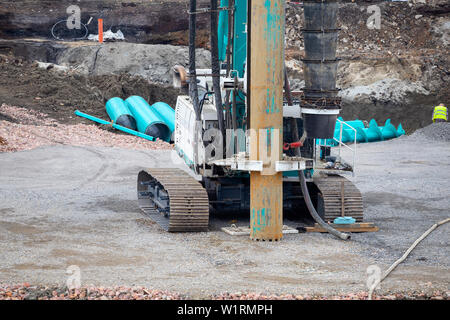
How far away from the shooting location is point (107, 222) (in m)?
12.4

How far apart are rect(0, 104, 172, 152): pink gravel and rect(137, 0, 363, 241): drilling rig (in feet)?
28.1

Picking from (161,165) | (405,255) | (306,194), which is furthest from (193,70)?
(161,165)

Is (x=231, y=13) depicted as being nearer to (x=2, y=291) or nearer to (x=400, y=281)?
(x=400, y=281)

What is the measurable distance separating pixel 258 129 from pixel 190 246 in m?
1.98

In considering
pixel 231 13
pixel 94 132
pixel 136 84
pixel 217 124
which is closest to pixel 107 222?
pixel 217 124

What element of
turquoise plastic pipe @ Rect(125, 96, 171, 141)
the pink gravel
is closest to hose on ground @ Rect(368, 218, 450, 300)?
the pink gravel

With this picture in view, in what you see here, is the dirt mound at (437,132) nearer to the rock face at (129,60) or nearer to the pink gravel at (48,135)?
the pink gravel at (48,135)

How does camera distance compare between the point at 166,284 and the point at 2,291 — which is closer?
the point at 2,291

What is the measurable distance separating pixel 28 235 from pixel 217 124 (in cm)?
358

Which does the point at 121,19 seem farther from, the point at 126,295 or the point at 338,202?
the point at 126,295

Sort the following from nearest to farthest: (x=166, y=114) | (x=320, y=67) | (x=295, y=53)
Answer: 1. (x=320, y=67)
2. (x=166, y=114)
3. (x=295, y=53)

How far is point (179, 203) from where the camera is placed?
11.6 meters

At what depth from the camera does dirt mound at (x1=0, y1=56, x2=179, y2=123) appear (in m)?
26.2

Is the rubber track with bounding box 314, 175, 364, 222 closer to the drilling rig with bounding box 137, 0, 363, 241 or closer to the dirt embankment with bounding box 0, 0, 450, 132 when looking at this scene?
the drilling rig with bounding box 137, 0, 363, 241
